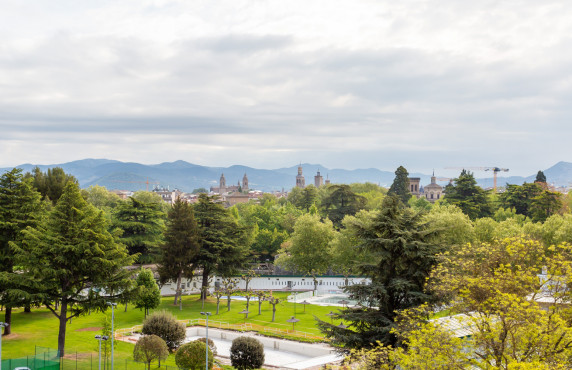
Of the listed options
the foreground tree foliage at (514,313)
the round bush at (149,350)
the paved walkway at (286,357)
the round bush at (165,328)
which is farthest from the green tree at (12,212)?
the foreground tree foliage at (514,313)

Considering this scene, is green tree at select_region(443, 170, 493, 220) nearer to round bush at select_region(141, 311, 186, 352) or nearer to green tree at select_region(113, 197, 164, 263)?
green tree at select_region(113, 197, 164, 263)

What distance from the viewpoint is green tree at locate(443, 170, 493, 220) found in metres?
81.6

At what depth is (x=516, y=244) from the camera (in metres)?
20.4

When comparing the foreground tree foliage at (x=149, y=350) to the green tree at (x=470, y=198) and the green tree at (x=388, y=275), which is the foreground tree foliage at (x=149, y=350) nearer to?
the green tree at (x=388, y=275)

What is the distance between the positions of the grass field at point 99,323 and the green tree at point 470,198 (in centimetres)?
3786

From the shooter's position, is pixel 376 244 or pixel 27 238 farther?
pixel 27 238

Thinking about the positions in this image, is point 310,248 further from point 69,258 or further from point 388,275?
point 388,275

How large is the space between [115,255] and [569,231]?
44286 millimetres

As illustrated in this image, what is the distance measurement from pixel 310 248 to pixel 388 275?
3734 centimetres

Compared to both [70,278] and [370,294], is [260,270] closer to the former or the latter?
[70,278]

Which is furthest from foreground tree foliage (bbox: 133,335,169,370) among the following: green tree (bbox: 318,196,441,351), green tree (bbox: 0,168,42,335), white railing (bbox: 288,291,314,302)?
white railing (bbox: 288,291,314,302)

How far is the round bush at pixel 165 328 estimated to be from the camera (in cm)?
3525

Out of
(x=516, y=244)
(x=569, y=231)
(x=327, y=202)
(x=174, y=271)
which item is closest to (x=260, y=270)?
(x=327, y=202)

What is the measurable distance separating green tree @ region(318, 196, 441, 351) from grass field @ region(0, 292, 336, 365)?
14.0 m
